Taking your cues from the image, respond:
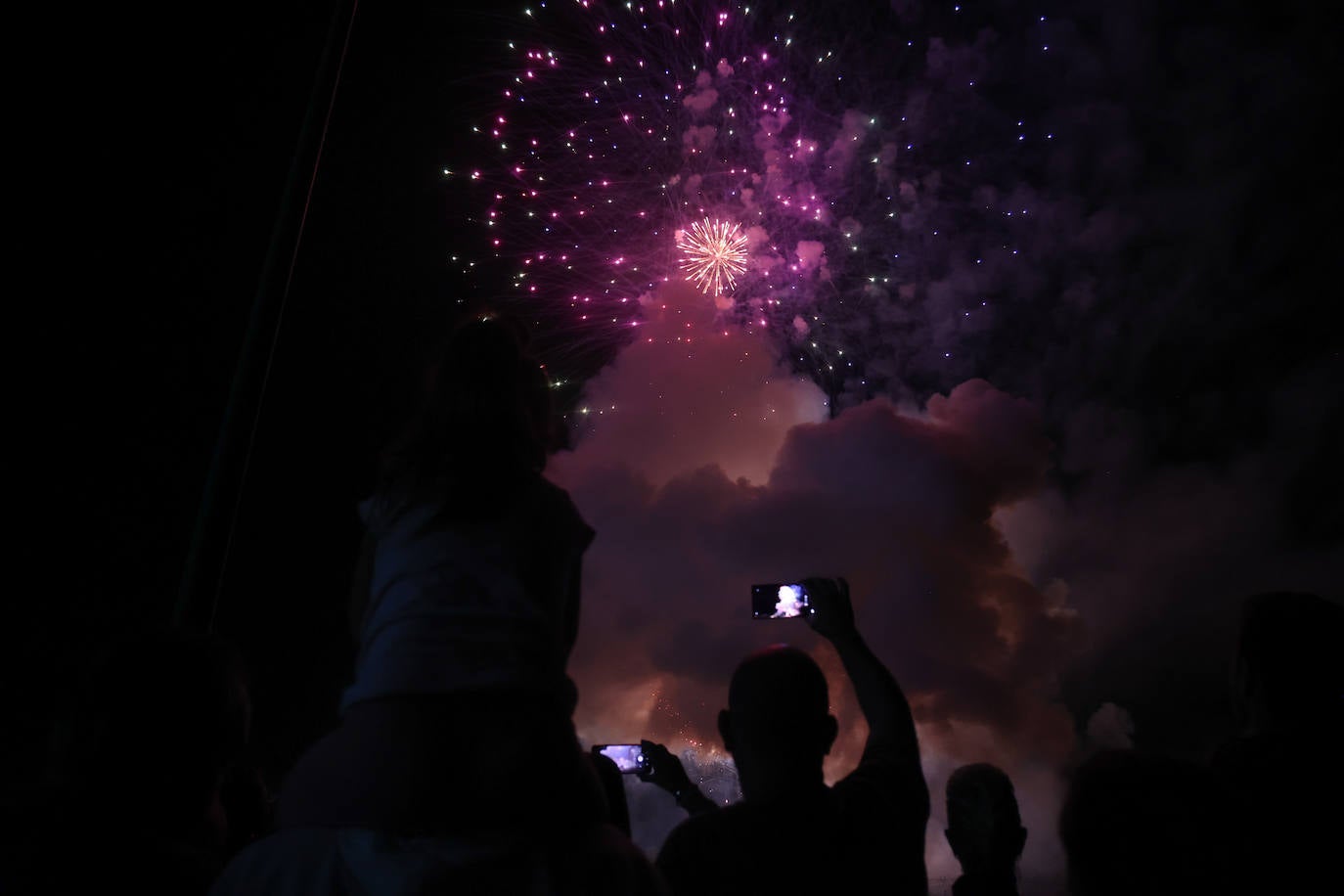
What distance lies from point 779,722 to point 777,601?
185 cm

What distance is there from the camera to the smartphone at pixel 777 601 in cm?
416

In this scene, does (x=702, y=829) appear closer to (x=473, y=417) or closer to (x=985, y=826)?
(x=473, y=417)

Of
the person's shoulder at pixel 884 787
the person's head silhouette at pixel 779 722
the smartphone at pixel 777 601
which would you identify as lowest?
the person's shoulder at pixel 884 787

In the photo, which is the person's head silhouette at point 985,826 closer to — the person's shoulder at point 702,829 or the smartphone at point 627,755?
the smartphone at point 627,755

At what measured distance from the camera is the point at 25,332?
3896mm

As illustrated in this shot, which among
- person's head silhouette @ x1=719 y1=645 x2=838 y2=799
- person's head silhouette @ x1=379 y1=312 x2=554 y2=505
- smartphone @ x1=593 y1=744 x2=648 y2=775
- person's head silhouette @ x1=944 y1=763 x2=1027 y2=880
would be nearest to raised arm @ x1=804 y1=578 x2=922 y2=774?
A: person's head silhouette @ x1=719 y1=645 x2=838 y2=799

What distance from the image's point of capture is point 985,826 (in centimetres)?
416

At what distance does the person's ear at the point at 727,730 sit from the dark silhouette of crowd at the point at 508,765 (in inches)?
0.8

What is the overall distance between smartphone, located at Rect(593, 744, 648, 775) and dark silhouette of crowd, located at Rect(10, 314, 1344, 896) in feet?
6.62

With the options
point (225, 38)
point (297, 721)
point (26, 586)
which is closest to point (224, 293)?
point (225, 38)

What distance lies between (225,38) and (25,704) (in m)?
3.81

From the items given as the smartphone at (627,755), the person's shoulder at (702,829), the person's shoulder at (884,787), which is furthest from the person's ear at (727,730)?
the smartphone at (627,755)

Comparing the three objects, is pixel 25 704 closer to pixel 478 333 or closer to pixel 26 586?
pixel 26 586

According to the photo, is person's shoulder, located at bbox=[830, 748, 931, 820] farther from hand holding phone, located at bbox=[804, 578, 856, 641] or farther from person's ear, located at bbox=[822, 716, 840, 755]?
hand holding phone, located at bbox=[804, 578, 856, 641]
